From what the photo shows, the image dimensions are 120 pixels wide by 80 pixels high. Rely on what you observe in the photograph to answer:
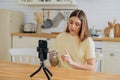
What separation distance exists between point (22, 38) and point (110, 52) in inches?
60.9

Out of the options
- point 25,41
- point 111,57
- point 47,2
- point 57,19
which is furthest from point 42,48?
point 57,19

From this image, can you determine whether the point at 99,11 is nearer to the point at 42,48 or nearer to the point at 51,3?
the point at 51,3

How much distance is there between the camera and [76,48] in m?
2.08

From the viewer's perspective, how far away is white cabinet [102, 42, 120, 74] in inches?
135

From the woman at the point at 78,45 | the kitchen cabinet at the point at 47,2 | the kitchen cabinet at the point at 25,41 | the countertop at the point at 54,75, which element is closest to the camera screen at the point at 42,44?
the countertop at the point at 54,75

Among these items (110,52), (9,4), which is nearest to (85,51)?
(110,52)

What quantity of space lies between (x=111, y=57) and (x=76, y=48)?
1.52 meters

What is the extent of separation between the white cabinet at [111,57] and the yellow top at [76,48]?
1444 mm

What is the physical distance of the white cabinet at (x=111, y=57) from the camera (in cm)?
342

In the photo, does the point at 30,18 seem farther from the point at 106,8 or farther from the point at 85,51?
the point at 85,51

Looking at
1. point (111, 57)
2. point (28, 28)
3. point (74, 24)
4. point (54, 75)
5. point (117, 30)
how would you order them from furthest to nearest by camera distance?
1. point (28, 28)
2. point (117, 30)
3. point (111, 57)
4. point (74, 24)
5. point (54, 75)

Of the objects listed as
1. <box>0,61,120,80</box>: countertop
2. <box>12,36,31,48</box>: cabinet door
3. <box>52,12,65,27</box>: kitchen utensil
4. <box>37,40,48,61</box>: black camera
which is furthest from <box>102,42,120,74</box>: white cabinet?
<box>37,40,48,61</box>: black camera

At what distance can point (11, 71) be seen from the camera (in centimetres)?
168

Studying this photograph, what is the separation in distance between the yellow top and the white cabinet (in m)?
1.44
